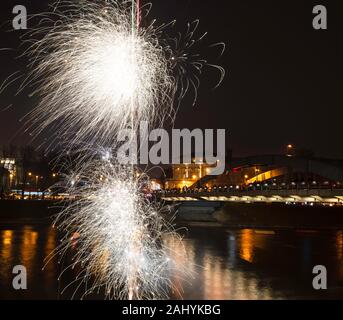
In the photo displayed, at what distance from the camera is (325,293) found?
2481cm

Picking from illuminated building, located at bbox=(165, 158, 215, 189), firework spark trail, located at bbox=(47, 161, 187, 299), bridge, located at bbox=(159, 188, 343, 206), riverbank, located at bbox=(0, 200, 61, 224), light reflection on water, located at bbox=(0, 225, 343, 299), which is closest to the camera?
firework spark trail, located at bbox=(47, 161, 187, 299)

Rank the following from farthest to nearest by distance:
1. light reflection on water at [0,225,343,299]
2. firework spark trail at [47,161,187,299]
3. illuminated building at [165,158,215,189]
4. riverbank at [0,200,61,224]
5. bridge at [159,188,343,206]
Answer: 1. illuminated building at [165,158,215,189]
2. riverbank at [0,200,61,224]
3. bridge at [159,188,343,206]
4. light reflection on water at [0,225,343,299]
5. firework spark trail at [47,161,187,299]

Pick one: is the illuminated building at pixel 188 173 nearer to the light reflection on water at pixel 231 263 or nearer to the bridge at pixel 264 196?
the bridge at pixel 264 196

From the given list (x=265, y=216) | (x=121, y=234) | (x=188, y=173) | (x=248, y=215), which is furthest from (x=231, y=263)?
(x=188, y=173)

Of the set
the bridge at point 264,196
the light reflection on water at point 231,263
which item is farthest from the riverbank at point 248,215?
the light reflection on water at point 231,263

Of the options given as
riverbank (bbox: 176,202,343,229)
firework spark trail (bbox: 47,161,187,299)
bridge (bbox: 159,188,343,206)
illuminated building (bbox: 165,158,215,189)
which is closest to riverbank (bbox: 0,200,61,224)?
bridge (bbox: 159,188,343,206)

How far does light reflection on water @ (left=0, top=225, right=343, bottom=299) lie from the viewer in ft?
79.1

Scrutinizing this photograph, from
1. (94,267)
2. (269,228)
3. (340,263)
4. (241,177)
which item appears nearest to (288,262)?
(340,263)

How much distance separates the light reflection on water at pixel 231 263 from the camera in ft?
79.1

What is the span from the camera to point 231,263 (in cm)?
3403

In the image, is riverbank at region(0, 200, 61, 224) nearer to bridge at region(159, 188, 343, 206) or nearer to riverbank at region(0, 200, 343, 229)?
riverbank at region(0, 200, 343, 229)
